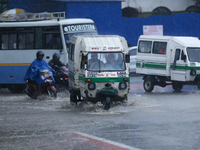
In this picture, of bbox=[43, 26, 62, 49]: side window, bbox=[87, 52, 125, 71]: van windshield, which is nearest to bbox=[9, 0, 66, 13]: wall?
bbox=[43, 26, 62, 49]: side window

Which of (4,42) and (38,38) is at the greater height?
(38,38)

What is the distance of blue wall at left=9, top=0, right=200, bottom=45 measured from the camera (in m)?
32.9

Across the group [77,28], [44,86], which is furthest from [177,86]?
[44,86]

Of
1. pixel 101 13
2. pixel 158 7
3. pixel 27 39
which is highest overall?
pixel 158 7

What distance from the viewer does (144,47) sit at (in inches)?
799

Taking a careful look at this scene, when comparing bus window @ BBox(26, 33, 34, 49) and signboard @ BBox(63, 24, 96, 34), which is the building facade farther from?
bus window @ BBox(26, 33, 34, 49)

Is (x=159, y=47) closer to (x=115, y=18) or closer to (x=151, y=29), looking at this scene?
(x=115, y=18)

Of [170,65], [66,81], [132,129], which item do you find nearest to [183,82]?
[170,65]

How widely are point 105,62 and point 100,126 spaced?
11.6ft

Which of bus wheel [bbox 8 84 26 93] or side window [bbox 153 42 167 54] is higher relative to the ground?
side window [bbox 153 42 167 54]

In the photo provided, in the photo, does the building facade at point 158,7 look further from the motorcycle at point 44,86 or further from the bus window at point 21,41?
the motorcycle at point 44,86

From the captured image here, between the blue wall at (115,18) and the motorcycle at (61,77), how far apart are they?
601 inches

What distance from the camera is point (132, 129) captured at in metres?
9.48

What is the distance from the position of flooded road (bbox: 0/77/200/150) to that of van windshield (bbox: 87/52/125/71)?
110 centimetres
